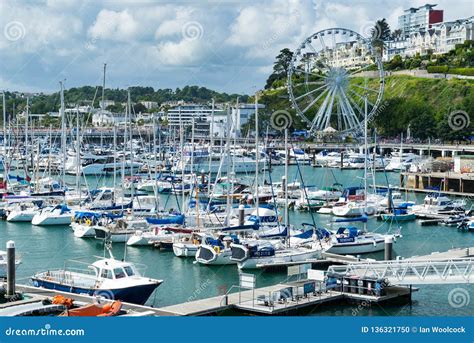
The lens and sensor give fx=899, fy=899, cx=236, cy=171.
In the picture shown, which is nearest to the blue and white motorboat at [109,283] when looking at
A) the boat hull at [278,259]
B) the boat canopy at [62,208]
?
the boat hull at [278,259]

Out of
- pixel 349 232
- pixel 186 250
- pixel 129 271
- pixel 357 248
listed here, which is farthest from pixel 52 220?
pixel 129 271

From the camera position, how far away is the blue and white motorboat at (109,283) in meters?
23.8

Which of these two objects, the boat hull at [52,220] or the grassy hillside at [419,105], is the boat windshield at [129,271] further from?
the grassy hillside at [419,105]

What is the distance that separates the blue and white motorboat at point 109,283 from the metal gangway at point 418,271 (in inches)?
216

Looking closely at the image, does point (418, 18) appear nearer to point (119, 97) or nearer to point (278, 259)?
point (119, 97)

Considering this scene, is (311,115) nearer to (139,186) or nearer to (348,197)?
(139,186)

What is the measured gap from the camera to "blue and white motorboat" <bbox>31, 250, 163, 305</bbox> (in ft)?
78.1

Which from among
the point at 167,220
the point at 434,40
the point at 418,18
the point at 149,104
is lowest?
the point at 167,220

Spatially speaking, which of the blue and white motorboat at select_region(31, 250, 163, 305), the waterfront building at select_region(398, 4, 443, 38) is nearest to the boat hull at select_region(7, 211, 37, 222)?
the blue and white motorboat at select_region(31, 250, 163, 305)

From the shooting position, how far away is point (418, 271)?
25.1 metres

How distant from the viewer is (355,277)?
2530cm

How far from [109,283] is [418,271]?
8543 mm

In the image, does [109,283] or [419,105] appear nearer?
[109,283]

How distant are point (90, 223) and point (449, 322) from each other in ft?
71.4
